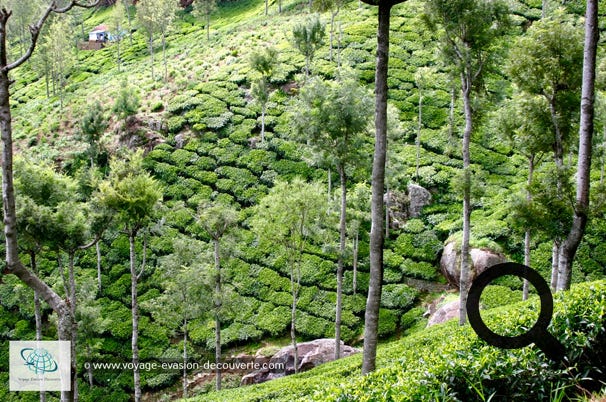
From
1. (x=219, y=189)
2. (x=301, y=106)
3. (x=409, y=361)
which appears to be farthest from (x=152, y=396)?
(x=409, y=361)

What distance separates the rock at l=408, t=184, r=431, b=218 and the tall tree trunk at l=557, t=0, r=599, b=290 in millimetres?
21100

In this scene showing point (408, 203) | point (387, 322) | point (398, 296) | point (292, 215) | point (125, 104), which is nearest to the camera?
point (292, 215)

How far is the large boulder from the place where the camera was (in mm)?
27562

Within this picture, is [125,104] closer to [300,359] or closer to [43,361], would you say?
[300,359]

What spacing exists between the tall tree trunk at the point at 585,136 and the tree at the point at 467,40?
4612 mm

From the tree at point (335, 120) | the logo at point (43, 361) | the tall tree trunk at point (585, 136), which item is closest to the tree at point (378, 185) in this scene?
the tall tree trunk at point (585, 136)

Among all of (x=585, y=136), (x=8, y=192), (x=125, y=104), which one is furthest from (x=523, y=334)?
(x=125, y=104)

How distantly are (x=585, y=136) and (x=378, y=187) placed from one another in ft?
20.0

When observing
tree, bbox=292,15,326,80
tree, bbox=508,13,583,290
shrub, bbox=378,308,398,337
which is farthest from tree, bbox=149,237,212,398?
tree, bbox=292,15,326,80

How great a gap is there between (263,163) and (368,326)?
2896cm

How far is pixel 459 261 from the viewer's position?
94.4 ft

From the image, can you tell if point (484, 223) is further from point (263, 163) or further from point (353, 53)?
point (353, 53)

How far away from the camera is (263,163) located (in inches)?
1555

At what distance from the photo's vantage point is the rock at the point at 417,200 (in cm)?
3512
